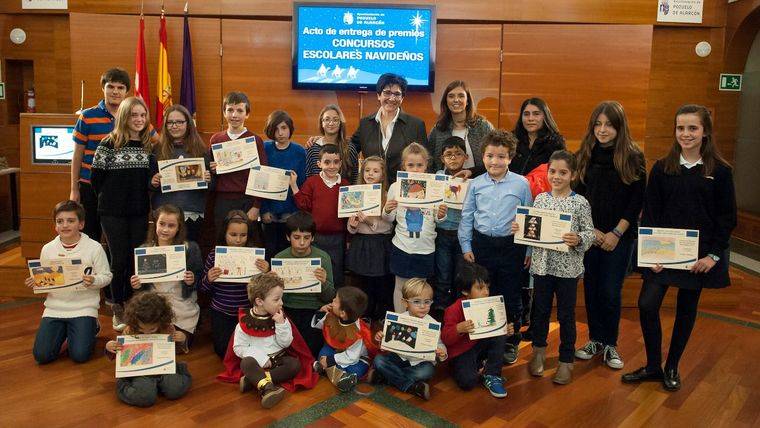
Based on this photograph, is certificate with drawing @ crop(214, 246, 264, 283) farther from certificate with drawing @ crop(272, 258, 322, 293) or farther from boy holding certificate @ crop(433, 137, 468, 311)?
boy holding certificate @ crop(433, 137, 468, 311)

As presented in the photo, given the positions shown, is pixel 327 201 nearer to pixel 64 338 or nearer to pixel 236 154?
pixel 236 154

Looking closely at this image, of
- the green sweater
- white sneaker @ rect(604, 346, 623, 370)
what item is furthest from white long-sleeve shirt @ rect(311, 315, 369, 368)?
white sneaker @ rect(604, 346, 623, 370)

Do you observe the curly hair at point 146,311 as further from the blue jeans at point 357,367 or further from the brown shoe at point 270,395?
the blue jeans at point 357,367

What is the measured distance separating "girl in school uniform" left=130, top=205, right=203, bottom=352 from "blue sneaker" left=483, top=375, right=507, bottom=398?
1.94 metres

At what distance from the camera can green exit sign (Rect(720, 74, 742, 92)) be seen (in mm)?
8242

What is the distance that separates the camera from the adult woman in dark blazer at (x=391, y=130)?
4.11 m

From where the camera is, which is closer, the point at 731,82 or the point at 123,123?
the point at 123,123

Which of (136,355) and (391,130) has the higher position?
(391,130)

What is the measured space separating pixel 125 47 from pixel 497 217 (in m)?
5.20

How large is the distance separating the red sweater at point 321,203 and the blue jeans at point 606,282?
1.68 metres

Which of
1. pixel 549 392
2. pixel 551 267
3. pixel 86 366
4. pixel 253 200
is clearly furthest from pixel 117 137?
pixel 549 392

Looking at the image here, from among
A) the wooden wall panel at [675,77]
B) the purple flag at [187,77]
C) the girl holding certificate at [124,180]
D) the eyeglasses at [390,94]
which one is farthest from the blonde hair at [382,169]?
the wooden wall panel at [675,77]

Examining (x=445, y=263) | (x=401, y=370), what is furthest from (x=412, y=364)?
(x=445, y=263)

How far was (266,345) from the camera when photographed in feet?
11.0
